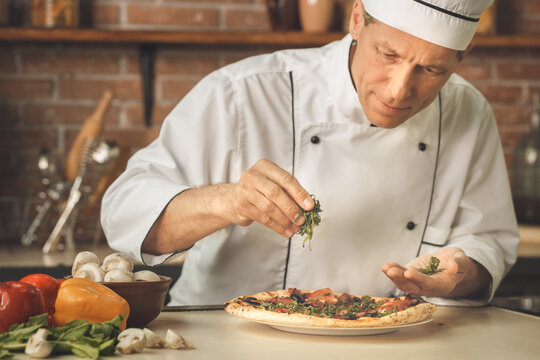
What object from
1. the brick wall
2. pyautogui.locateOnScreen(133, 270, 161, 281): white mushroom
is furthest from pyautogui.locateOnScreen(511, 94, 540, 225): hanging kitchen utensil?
pyautogui.locateOnScreen(133, 270, 161, 281): white mushroom

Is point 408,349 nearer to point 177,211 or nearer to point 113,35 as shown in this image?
point 177,211

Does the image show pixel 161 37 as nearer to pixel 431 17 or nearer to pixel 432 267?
pixel 431 17

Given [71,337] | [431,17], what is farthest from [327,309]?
[431,17]

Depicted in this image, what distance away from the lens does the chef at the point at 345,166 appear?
146 centimetres

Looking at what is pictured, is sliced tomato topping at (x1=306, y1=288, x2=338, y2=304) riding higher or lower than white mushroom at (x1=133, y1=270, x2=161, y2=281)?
lower

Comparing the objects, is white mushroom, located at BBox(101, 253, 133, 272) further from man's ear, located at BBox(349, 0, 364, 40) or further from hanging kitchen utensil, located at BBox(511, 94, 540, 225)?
hanging kitchen utensil, located at BBox(511, 94, 540, 225)

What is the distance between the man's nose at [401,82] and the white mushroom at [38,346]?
0.82m

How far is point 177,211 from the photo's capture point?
1.42m

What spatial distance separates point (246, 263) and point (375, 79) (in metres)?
0.51

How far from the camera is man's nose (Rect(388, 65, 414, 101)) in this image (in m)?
1.41

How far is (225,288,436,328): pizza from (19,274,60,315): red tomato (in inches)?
10.5

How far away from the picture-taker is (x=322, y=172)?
5.44ft

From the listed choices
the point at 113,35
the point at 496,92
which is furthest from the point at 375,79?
the point at 496,92

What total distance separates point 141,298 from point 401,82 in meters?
0.65
